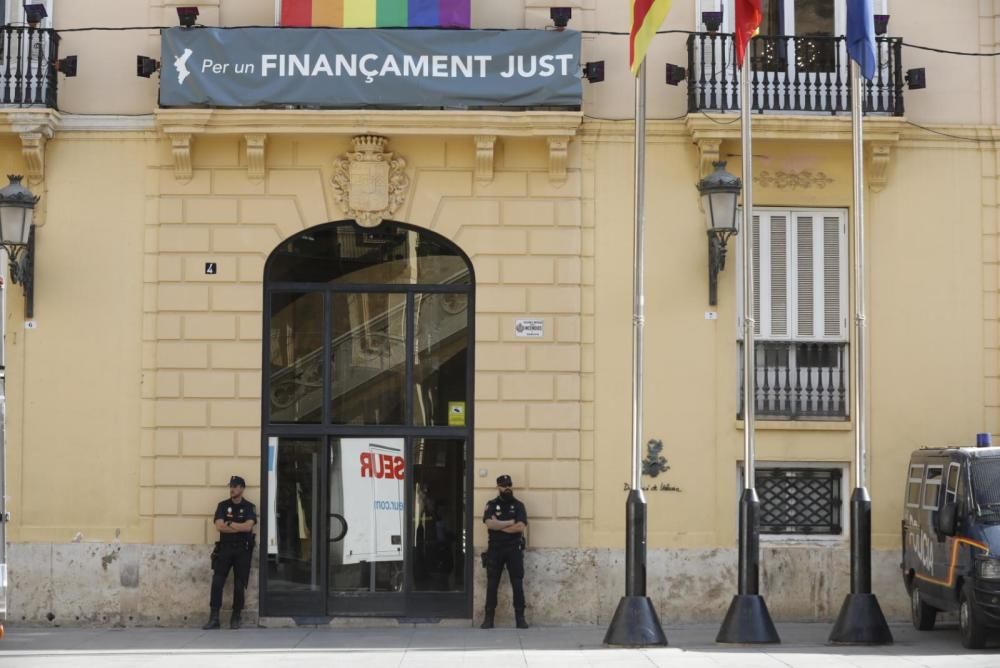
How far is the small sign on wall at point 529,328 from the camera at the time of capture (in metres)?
18.3

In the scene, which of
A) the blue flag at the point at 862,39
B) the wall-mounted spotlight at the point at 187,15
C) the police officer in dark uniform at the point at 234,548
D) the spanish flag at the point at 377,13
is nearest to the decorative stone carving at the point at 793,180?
the blue flag at the point at 862,39

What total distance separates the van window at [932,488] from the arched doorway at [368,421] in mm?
5067

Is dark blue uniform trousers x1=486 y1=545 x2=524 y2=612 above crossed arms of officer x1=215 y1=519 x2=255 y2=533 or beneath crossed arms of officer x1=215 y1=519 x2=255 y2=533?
beneath

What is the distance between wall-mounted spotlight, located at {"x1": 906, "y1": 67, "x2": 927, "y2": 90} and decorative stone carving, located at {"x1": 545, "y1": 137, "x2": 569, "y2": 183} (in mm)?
4007

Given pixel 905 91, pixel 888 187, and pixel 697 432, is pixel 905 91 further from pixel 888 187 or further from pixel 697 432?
pixel 697 432

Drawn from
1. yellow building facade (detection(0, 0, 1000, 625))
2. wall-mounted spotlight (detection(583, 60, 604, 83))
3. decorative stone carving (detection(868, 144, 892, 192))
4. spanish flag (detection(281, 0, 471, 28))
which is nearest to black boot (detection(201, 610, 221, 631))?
yellow building facade (detection(0, 0, 1000, 625))

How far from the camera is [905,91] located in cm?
1864

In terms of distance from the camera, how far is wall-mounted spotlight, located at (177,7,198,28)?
Answer: 18.1m

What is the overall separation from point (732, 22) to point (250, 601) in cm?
867

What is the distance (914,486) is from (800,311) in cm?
254

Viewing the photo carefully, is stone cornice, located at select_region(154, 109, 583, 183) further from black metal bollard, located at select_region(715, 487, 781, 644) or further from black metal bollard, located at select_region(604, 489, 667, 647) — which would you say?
black metal bollard, located at select_region(715, 487, 781, 644)

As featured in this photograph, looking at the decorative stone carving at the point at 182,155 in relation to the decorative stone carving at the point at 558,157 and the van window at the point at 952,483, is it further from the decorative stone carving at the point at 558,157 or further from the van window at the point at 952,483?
the van window at the point at 952,483

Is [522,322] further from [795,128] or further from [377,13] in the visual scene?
[377,13]

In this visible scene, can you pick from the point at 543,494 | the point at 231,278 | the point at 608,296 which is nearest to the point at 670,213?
the point at 608,296
